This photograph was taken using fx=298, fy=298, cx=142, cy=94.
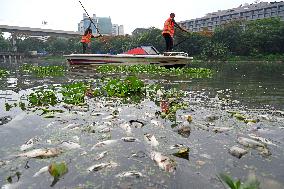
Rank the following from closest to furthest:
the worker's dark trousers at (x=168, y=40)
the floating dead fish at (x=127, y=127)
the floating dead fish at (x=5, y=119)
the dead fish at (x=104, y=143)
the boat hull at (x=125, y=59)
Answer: the dead fish at (x=104, y=143) < the floating dead fish at (x=127, y=127) < the floating dead fish at (x=5, y=119) < the worker's dark trousers at (x=168, y=40) < the boat hull at (x=125, y=59)

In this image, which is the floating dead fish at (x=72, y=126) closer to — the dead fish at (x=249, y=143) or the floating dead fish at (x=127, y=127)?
the floating dead fish at (x=127, y=127)

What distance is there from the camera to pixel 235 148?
4219 millimetres

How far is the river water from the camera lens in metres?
3.37

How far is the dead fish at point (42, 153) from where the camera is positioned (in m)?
4.06

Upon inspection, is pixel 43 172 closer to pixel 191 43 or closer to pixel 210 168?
pixel 210 168

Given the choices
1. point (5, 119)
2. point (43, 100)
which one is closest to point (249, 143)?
point (5, 119)

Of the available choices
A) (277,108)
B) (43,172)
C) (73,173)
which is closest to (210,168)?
(73,173)

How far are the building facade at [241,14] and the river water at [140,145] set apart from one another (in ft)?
327

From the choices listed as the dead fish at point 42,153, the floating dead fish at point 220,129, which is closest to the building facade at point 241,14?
the floating dead fish at point 220,129

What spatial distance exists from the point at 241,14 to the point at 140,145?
408 ft

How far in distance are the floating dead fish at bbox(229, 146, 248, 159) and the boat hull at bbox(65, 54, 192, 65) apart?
1574 cm

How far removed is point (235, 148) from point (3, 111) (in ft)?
17.9

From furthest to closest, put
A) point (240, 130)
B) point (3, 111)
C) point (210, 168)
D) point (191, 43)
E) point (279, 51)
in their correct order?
point (191, 43)
point (279, 51)
point (3, 111)
point (240, 130)
point (210, 168)

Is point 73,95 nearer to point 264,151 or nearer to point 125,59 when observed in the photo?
point 264,151
